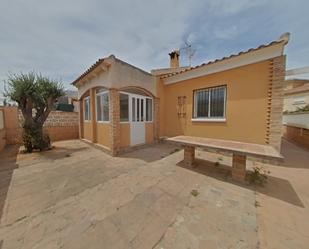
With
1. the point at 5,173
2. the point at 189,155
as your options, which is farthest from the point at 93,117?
the point at 189,155

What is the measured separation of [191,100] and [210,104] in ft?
3.22

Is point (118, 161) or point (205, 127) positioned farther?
point (205, 127)

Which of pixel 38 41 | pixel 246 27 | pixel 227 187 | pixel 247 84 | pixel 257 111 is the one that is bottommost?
pixel 227 187

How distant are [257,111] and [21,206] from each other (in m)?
6.98

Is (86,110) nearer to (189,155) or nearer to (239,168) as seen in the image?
(189,155)

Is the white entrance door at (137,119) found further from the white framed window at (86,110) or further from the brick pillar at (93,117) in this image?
the white framed window at (86,110)

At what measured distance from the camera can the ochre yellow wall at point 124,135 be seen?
6254mm

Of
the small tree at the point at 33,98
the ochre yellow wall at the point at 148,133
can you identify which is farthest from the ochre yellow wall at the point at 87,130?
the ochre yellow wall at the point at 148,133

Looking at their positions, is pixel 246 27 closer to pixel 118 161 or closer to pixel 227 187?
pixel 227 187

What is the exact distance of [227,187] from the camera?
3.30m

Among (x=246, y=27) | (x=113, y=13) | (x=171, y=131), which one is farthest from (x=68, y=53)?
(x=246, y=27)

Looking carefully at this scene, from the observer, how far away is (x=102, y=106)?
22.5ft

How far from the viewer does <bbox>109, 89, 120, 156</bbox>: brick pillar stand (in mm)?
5684

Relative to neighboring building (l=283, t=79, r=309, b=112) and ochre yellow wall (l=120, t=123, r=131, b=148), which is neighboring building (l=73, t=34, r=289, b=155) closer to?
ochre yellow wall (l=120, t=123, r=131, b=148)
